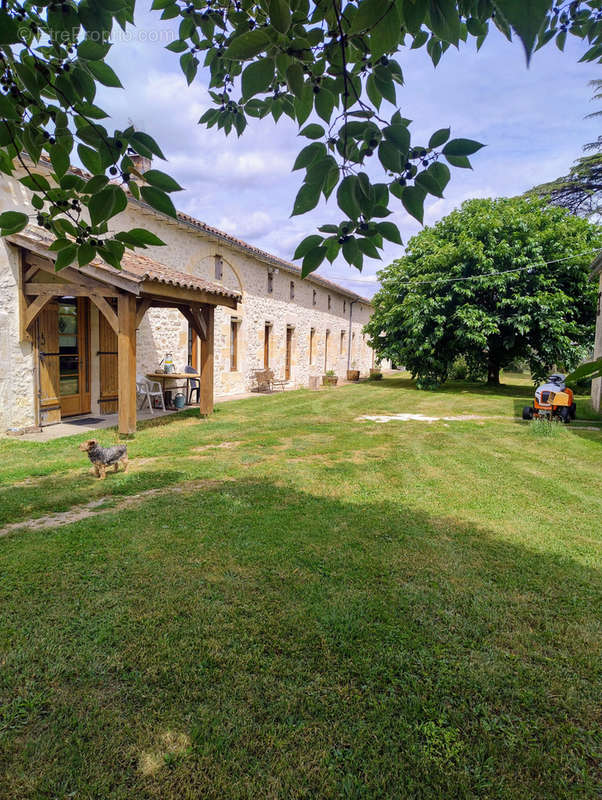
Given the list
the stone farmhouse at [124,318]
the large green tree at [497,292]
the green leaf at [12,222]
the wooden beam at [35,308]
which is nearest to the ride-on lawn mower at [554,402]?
the large green tree at [497,292]

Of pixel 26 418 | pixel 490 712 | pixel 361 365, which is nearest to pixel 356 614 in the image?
pixel 490 712

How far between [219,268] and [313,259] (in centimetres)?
1305

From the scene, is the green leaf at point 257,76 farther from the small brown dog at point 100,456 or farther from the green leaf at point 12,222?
the small brown dog at point 100,456

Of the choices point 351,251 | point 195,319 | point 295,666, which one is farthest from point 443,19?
point 195,319

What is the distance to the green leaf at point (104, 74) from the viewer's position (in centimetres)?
134

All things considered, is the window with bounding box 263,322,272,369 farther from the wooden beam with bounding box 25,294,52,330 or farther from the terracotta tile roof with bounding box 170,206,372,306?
the wooden beam with bounding box 25,294,52,330

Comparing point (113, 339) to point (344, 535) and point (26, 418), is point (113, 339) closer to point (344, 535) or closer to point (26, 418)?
point (26, 418)

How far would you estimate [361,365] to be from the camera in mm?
28953

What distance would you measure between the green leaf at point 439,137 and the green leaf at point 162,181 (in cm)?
62

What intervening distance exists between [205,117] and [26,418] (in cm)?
701

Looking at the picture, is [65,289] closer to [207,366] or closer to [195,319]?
[195,319]

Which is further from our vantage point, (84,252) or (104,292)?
(104,292)

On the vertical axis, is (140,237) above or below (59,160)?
below

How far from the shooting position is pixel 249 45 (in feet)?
3.21
